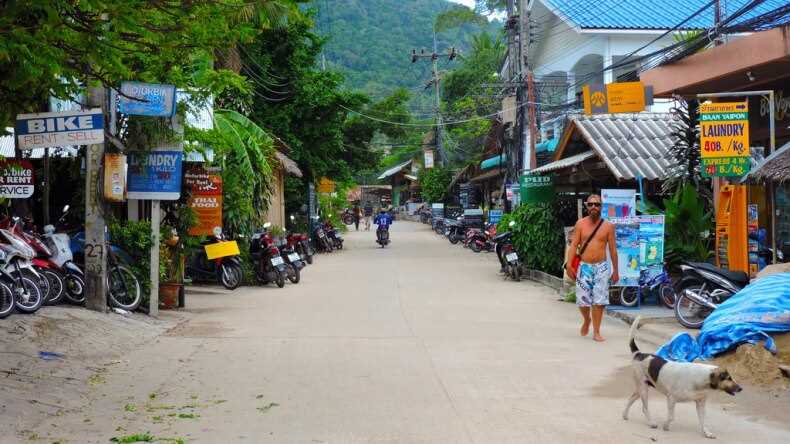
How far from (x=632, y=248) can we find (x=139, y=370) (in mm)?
8140

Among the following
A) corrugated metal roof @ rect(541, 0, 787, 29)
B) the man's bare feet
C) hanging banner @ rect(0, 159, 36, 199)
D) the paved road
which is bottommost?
the paved road

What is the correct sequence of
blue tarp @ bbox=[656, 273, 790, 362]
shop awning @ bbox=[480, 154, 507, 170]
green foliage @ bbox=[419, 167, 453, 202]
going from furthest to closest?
green foliage @ bbox=[419, 167, 453, 202] → shop awning @ bbox=[480, 154, 507, 170] → blue tarp @ bbox=[656, 273, 790, 362]

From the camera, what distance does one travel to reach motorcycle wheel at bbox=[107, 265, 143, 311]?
38.5ft

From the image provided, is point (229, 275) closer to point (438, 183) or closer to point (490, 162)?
point (490, 162)

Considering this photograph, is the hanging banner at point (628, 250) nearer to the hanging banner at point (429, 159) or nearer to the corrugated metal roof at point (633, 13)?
the corrugated metal roof at point (633, 13)

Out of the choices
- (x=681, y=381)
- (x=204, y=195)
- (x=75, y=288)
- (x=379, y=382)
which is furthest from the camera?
(x=204, y=195)

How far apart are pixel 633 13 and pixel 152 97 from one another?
22.5m

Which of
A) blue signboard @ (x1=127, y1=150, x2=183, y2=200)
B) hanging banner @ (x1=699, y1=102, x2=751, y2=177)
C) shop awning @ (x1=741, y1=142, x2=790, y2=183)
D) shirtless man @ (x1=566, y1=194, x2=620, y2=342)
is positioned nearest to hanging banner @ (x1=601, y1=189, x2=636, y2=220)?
hanging banner @ (x1=699, y1=102, x2=751, y2=177)

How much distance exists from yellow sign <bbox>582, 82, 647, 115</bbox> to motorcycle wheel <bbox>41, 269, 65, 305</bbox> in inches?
417

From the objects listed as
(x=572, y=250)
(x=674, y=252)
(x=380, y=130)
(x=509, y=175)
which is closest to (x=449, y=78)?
(x=380, y=130)

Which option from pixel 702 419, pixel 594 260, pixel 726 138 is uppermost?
pixel 726 138

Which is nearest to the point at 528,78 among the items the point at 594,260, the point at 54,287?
the point at 594,260

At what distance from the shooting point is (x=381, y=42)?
6122cm

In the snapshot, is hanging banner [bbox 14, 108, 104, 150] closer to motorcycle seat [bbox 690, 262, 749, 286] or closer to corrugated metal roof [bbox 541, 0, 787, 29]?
motorcycle seat [bbox 690, 262, 749, 286]
